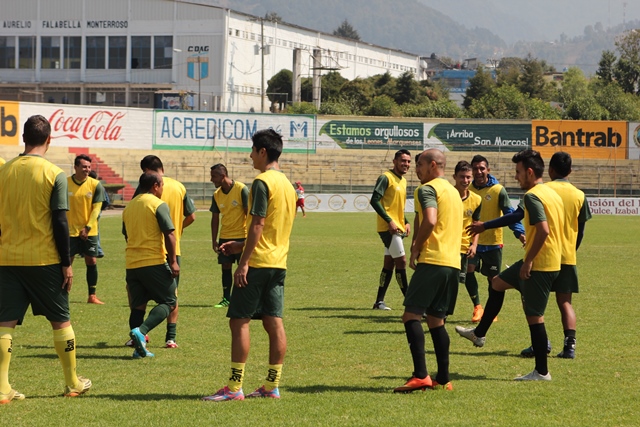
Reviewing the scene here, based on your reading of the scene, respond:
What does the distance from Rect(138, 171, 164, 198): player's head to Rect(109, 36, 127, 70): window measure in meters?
72.9

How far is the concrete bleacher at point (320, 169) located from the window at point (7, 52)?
101 ft

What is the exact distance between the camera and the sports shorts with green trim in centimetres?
930

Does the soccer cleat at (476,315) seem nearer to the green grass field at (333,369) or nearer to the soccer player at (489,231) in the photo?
the soccer player at (489,231)

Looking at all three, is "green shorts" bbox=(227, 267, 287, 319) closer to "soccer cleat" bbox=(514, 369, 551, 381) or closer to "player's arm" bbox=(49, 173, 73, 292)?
"player's arm" bbox=(49, 173, 73, 292)

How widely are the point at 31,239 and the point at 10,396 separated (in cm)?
134

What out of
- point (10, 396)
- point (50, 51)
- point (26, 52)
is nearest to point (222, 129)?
point (50, 51)

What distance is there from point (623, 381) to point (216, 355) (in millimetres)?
4262

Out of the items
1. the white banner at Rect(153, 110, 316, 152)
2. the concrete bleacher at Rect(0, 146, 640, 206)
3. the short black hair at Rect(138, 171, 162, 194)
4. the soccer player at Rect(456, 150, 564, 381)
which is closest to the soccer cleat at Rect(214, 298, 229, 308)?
the short black hair at Rect(138, 171, 162, 194)

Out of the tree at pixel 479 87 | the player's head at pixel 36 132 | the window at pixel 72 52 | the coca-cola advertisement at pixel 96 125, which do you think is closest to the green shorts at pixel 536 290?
the player's head at pixel 36 132

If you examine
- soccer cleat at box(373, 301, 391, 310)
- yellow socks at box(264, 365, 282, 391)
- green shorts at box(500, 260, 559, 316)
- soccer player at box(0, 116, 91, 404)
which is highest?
soccer player at box(0, 116, 91, 404)

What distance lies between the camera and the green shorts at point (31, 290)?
7.31m

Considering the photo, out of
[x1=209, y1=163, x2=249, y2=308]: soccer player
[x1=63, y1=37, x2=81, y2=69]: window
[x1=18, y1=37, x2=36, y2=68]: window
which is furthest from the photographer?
[x1=18, y1=37, x2=36, y2=68]: window

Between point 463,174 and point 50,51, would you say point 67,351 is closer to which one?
point 463,174

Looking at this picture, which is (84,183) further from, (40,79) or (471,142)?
(40,79)
